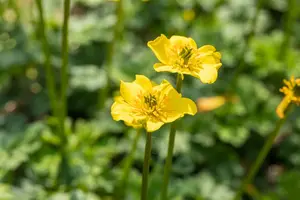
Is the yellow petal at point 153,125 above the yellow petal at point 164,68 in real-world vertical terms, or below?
below

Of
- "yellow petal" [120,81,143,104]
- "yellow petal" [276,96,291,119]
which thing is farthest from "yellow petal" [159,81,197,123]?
"yellow petal" [276,96,291,119]

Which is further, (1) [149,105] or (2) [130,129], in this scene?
(2) [130,129]

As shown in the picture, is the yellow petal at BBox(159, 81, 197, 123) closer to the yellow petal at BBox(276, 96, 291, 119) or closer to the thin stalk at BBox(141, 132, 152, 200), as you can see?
the thin stalk at BBox(141, 132, 152, 200)

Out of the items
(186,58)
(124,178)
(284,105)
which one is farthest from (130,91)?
(124,178)

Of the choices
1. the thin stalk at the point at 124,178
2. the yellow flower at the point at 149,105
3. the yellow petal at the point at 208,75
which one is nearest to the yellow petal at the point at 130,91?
the yellow flower at the point at 149,105

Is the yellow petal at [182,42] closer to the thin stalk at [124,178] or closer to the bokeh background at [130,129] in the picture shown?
the thin stalk at [124,178]

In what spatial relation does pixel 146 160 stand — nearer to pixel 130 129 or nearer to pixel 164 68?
pixel 164 68

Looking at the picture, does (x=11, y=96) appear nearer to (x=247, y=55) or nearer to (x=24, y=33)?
(x=24, y=33)
